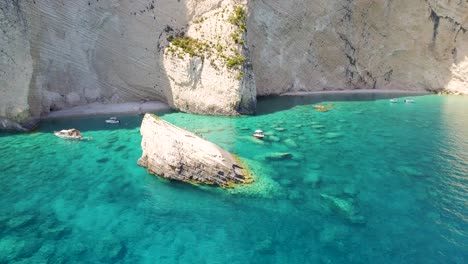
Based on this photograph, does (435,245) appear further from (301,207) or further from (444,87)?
(444,87)

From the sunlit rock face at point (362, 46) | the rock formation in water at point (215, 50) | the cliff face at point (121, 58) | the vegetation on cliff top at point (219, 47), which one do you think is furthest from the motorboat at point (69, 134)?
the sunlit rock face at point (362, 46)

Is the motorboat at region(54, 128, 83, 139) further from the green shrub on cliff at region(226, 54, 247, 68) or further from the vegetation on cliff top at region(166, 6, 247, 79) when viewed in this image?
the green shrub on cliff at region(226, 54, 247, 68)

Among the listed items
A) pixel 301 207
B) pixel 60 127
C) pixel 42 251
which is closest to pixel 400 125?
pixel 301 207

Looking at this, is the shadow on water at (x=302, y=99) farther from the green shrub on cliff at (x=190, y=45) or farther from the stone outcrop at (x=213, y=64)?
the green shrub on cliff at (x=190, y=45)

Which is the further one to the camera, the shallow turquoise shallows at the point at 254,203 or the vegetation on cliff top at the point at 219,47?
the vegetation on cliff top at the point at 219,47

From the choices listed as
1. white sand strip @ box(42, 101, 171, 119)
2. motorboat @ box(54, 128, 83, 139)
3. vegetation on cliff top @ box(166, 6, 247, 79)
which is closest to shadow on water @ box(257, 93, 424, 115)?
vegetation on cliff top @ box(166, 6, 247, 79)

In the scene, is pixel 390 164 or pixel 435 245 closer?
pixel 435 245
